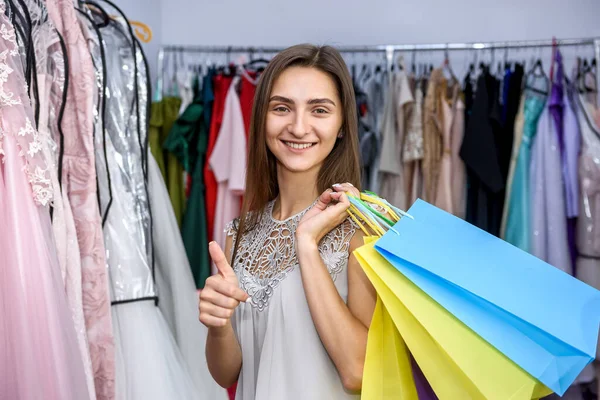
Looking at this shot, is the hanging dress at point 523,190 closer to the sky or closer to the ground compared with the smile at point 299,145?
closer to the ground

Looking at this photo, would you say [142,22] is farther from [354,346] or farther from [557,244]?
[354,346]

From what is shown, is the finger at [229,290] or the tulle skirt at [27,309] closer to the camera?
the finger at [229,290]

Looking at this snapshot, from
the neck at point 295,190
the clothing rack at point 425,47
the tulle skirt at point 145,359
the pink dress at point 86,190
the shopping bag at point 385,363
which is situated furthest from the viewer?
the clothing rack at point 425,47

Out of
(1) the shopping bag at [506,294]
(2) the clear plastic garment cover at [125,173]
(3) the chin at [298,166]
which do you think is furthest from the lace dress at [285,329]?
(2) the clear plastic garment cover at [125,173]

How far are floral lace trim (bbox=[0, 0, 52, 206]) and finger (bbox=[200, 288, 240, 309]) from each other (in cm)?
53

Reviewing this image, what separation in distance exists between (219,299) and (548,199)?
2.27 metres

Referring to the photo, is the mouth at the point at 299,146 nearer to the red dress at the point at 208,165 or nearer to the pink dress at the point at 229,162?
the pink dress at the point at 229,162

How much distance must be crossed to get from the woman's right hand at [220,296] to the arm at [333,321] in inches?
5.3

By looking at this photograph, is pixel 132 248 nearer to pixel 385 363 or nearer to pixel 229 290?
pixel 229 290

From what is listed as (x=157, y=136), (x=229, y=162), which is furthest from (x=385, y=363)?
(x=157, y=136)

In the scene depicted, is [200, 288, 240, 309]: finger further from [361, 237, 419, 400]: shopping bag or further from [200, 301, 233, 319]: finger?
[361, 237, 419, 400]: shopping bag

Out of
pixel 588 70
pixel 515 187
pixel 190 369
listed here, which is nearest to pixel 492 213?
pixel 515 187

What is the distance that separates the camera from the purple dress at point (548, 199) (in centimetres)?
290

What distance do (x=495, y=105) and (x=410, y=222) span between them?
208 centimetres
